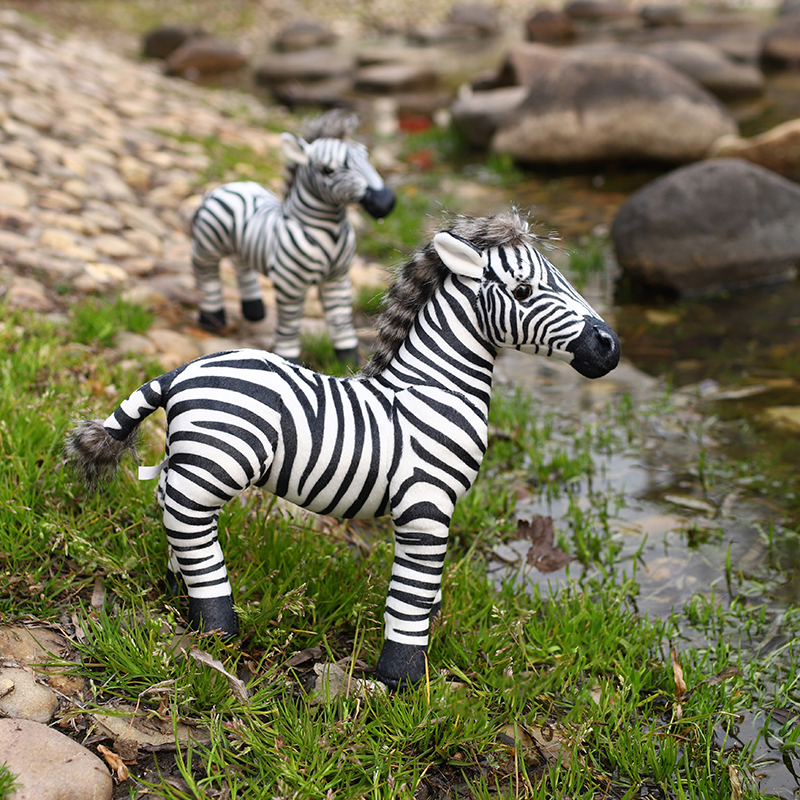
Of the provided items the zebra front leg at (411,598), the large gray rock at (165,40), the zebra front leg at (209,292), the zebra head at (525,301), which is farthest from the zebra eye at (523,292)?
the large gray rock at (165,40)

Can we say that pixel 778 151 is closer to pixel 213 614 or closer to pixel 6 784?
pixel 213 614

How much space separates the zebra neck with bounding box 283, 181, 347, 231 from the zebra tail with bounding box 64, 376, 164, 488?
1917 mm

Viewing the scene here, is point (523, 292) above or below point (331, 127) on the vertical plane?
below

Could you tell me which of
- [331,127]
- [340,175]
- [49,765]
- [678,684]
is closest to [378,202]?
[340,175]

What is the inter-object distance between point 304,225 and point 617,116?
5951 millimetres

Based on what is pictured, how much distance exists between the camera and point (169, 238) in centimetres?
647

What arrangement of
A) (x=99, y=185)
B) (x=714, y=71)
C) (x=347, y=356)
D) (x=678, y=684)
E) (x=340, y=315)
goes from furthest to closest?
(x=714, y=71), (x=99, y=185), (x=347, y=356), (x=340, y=315), (x=678, y=684)

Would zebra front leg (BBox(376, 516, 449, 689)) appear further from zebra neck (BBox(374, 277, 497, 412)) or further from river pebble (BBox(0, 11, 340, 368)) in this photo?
river pebble (BBox(0, 11, 340, 368))

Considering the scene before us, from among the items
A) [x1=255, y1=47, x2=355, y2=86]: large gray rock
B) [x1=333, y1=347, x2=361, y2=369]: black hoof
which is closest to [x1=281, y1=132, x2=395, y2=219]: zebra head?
[x1=333, y1=347, x2=361, y2=369]: black hoof

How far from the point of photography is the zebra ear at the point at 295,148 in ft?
13.6

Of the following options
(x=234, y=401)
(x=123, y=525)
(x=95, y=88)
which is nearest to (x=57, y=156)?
(x=95, y=88)

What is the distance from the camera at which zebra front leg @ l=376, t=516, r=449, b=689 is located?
8.14ft

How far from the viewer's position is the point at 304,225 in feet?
13.8

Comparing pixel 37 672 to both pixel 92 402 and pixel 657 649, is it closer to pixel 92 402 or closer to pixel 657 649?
pixel 92 402
